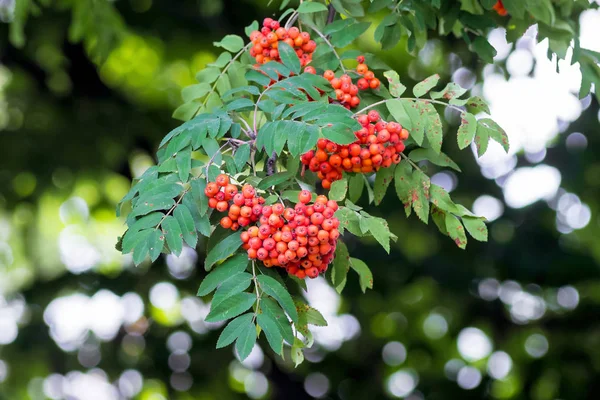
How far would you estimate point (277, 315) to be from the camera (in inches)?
65.8

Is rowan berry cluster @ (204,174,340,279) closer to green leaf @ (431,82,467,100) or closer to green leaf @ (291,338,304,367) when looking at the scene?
green leaf @ (291,338,304,367)

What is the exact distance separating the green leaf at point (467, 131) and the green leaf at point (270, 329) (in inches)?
25.5

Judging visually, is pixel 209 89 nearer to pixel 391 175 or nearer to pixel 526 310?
pixel 391 175

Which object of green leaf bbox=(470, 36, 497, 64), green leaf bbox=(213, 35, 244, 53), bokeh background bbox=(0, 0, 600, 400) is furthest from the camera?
bokeh background bbox=(0, 0, 600, 400)

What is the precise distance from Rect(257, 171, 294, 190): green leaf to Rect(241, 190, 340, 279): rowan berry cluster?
0.07 metres

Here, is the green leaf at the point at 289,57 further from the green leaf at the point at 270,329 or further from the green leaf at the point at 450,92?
the green leaf at the point at 270,329

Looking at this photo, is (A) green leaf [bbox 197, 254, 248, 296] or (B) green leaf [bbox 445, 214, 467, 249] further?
(B) green leaf [bbox 445, 214, 467, 249]

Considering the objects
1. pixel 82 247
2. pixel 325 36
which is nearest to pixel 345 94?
pixel 325 36

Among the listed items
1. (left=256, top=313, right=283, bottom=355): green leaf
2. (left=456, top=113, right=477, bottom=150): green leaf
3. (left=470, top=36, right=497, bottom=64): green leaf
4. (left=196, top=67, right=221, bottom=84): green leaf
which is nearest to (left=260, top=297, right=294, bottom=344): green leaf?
(left=256, top=313, right=283, bottom=355): green leaf

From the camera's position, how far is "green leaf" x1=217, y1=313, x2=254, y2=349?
164 cm

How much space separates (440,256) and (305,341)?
360 centimetres

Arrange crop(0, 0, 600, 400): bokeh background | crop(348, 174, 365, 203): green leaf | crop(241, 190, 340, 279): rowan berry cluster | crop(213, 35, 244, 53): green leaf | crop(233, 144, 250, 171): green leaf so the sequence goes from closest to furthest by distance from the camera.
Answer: crop(241, 190, 340, 279): rowan berry cluster < crop(233, 144, 250, 171): green leaf < crop(348, 174, 365, 203): green leaf < crop(213, 35, 244, 53): green leaf < crop(0, 0, 600, 400): bokeh background

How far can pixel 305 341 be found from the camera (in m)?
1.88

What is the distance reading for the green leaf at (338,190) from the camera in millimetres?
1778
